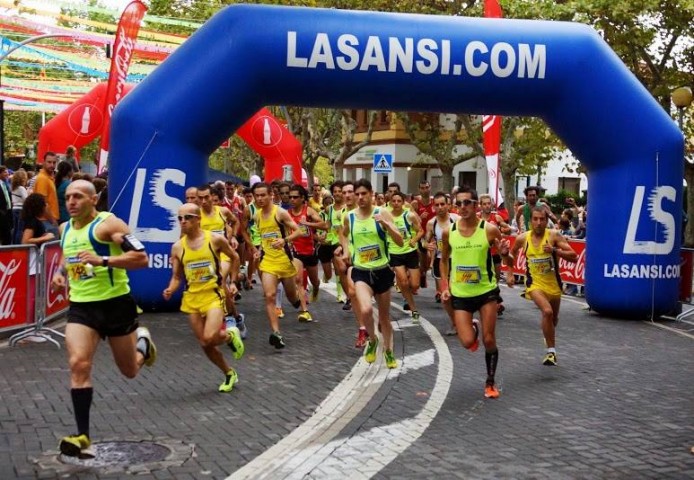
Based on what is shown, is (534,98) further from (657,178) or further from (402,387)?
(402,387)

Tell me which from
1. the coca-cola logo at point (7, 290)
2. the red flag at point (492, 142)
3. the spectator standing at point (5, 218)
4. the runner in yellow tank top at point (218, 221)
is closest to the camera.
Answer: the runner in yellow tank top at point (218, 221)

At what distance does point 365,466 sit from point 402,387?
2.63 m

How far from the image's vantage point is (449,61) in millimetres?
12945

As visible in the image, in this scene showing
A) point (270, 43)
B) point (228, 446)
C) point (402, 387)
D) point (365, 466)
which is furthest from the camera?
point (270, 43)

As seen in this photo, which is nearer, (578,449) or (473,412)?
(578,449)

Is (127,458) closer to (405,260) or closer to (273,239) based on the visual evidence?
(273,239)

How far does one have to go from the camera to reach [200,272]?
27.3 ft

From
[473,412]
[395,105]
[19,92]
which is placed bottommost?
[473,412]

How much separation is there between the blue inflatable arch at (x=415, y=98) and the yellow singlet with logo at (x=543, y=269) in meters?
3.81

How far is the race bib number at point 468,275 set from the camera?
8.68 meters

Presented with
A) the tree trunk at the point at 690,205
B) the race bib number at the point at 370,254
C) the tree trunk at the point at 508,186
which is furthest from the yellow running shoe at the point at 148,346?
the tree trunk at the point at 508,186

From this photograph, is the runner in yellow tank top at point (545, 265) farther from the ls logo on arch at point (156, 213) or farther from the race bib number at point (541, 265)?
the ls logo on arch at point (156, 213)

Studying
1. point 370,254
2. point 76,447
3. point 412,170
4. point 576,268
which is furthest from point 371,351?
point 412,170

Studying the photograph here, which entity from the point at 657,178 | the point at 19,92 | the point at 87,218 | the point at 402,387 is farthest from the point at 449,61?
the point at 19,92
